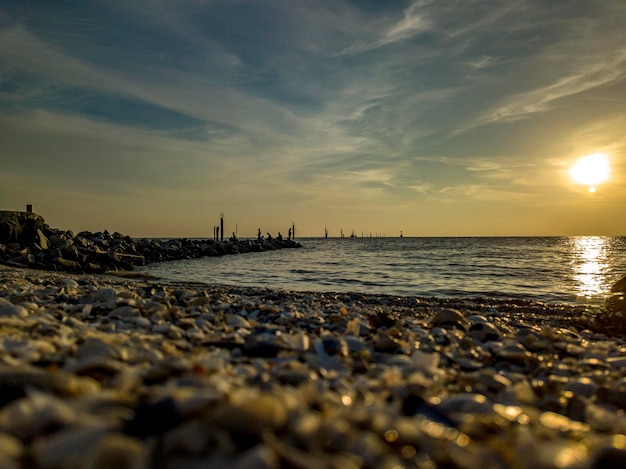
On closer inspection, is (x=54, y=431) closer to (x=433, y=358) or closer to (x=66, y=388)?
(x=66, y=388)

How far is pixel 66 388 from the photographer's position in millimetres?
1445

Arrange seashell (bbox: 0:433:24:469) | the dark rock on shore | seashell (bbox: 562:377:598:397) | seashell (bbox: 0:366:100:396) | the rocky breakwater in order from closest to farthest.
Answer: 1. seashell (bbox: 0:433:24:469)
2. seashell (bbox: 0:366:100:396)
3. seashell (bbox: 562:377:598:397)
4. the dark rock on shore
5. the rocky breakwater

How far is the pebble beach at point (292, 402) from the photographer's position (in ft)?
3.86

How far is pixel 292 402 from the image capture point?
1470 mm

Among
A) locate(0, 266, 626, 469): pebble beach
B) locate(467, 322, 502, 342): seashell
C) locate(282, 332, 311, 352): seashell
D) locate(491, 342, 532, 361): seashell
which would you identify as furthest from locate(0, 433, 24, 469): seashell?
locate(467, 322, 502, 342): seashell

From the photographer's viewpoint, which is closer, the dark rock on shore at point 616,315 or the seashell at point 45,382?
the seashell at point 45,382

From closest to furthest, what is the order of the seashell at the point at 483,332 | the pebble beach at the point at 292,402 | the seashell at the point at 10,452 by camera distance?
the seashell at the point at 10,452
the pebble beach at the point at 292,402
the seashell at the point at 483,332

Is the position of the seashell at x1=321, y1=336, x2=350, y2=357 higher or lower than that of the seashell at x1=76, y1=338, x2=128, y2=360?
lower

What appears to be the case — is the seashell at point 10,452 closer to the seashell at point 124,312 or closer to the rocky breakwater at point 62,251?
the seashell at point 124,312

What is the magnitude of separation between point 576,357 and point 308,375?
8.21 ft

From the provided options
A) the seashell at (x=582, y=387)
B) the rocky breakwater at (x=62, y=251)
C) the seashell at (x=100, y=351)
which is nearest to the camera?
the seashell at (x=100, y=351)

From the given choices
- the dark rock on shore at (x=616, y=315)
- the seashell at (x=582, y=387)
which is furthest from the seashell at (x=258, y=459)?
the dark rock on shore at (x=616, y=315)

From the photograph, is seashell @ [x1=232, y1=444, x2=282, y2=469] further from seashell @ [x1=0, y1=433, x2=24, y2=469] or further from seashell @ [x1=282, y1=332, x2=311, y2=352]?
seashell @ [x1=282, y1=332, x2=311, y2=352]

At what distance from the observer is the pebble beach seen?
118cm
